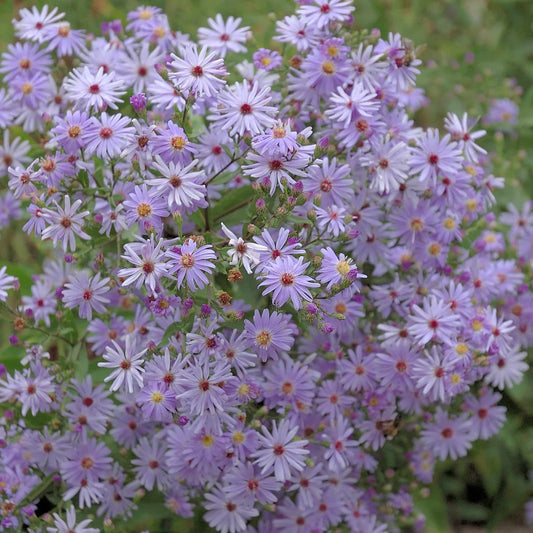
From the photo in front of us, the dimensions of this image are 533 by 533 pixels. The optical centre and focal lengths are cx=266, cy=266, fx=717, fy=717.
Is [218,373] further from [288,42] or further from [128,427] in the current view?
[288,42]

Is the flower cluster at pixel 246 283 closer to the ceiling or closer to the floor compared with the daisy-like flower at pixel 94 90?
closer to the floor

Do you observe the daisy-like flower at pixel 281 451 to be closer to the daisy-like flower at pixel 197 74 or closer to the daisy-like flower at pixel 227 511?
the daisy-like flower at pixel 227 511

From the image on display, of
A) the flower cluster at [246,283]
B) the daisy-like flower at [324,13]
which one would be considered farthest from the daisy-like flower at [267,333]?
the daisy-like flower at [324,13]

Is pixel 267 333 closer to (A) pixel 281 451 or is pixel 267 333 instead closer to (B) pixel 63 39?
(A) pixel 281 451

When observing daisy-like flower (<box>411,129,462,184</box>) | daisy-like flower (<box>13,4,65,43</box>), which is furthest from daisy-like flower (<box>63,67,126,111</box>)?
daisy-like flower (<box>411,129,462,184</box>)

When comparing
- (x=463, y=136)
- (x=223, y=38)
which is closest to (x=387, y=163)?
(x=463, y=136)

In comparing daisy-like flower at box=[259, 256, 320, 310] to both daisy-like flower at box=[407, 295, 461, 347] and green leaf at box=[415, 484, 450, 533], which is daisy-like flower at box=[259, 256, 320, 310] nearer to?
daisy-like flower at box=[407, 295, 461, 347]

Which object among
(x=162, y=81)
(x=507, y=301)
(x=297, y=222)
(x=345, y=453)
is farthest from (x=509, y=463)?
(x=162, y=81)
